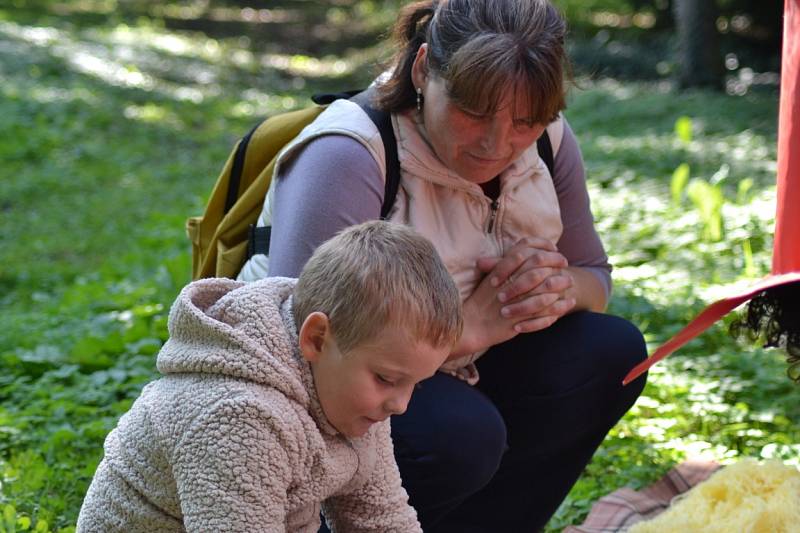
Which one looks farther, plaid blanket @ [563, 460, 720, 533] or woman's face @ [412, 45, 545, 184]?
plaid blanket @ [563, 460, 720, 533]

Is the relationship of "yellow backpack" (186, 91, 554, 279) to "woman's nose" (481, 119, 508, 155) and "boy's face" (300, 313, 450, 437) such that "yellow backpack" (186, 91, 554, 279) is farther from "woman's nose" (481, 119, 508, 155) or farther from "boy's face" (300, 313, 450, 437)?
"boy's face" (300, 313, 450, 437)

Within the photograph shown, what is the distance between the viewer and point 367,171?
2.30 metres

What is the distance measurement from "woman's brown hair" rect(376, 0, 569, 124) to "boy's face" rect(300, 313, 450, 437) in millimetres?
622

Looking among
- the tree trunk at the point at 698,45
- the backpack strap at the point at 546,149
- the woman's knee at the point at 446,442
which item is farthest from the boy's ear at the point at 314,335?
the tree trunk at the point at 698,45

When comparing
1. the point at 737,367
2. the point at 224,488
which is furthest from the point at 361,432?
the point at 737,367

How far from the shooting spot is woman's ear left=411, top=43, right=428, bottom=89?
2344mm

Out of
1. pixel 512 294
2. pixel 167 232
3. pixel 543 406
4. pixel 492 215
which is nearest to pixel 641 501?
pixel 543 406

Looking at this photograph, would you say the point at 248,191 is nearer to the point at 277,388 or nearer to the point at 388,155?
the point at 388,155

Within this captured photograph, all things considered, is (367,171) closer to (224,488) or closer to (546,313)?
(546,313)

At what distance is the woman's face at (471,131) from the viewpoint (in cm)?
225

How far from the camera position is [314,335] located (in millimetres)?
1805

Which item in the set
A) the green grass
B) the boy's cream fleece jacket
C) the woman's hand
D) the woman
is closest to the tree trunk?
the green grass

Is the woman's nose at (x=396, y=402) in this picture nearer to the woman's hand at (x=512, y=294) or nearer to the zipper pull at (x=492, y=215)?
the woman's hand at (x=512, y=294)

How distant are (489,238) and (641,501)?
93cm
